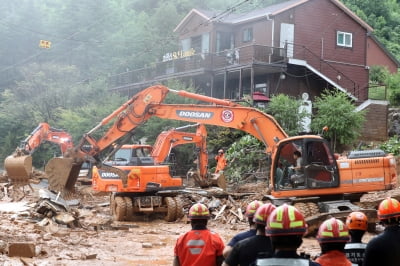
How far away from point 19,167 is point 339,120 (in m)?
15.1

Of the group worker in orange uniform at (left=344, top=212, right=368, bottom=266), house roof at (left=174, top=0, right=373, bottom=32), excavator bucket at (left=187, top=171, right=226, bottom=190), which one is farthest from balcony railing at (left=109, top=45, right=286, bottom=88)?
worker in orange uniform at (left=344, top=212, right=368, bottom=266)

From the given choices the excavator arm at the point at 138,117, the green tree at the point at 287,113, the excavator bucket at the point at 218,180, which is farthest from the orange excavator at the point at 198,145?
the green tree at the point at 287,113

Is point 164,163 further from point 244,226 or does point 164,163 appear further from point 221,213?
point 244,226

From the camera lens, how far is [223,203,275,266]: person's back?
206 inches

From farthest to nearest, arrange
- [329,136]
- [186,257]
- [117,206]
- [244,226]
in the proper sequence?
1. [329,136]
2. [117,206]
3. [244,226]
4. [186,257]

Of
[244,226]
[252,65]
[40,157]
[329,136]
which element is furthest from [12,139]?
[244,226]

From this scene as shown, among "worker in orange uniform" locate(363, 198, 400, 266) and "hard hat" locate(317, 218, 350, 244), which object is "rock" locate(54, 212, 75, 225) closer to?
"worker in orange uniform" locate(363, 198, 400, 266)

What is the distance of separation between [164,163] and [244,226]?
180 inches

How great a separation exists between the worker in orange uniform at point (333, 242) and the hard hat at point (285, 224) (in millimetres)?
886

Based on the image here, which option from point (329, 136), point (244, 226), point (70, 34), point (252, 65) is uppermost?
point (70, 34)

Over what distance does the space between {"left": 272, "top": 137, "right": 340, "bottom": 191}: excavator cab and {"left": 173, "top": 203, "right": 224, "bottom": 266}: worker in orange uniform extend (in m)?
9.27

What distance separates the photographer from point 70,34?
56.5m

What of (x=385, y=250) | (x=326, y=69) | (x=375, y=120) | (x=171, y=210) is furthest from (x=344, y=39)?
(x=385, y=250)

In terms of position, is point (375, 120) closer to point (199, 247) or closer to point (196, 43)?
point (196, 43)
